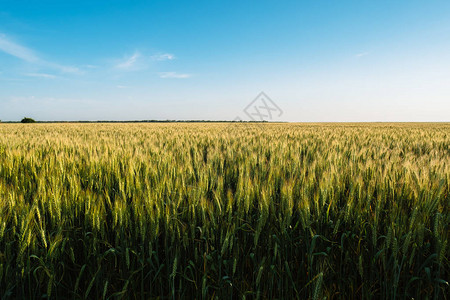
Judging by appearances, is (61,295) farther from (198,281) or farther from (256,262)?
(256,262)

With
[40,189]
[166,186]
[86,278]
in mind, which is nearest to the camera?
[86,278]

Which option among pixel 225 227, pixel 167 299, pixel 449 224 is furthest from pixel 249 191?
pixel 449 224

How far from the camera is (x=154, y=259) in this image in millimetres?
1427

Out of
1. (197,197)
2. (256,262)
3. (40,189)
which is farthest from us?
(40,189)

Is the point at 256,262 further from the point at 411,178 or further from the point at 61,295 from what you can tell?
the point at 411,178

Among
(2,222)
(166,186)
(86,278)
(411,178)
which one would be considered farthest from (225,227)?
(411,178)

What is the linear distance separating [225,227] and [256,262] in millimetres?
233

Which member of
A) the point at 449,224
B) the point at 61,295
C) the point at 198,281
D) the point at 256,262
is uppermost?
the point at 449,224

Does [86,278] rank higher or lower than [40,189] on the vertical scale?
lower

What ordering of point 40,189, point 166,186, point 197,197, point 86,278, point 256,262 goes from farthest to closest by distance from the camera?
point 166,186
point 40,189
point 197,197
point 86,278
point 256,262

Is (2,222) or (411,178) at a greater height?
(411,178)

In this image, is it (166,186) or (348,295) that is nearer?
A: (348,295)

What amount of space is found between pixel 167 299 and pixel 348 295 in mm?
945

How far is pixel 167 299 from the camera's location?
4.58 ft
